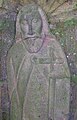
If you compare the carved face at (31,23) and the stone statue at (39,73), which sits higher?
the carved face at (31,23)

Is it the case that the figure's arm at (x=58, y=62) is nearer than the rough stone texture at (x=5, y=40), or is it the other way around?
the figure's arm at (x=58, y=62)

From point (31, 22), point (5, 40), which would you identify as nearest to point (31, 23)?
point (31, 22)

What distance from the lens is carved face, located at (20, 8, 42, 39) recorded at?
4680 millimetres

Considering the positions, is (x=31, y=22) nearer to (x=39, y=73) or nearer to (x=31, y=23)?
(x=31, y=23)

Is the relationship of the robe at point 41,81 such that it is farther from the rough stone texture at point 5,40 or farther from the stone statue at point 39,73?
the rough stone texture at point 5,40

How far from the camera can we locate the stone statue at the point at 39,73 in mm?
4738

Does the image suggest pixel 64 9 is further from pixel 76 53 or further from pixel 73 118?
pixel 73 118

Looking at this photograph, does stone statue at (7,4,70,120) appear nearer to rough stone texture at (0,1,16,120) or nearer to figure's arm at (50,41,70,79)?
figure's arm at (50,41,70,79)

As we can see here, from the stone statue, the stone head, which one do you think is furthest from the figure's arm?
the stone head

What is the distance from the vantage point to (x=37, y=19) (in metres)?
4.69

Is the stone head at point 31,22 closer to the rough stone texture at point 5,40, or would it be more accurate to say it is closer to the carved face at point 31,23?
the carved face at point 31,23

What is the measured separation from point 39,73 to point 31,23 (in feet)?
1.71

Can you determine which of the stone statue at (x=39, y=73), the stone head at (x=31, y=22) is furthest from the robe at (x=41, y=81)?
the stone head at (x=31, y=22)

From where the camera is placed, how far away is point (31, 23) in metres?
4.68
